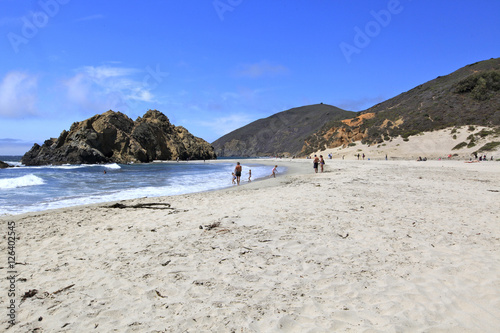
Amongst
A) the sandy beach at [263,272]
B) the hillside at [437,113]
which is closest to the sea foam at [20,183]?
the sandy beach at [263,272]

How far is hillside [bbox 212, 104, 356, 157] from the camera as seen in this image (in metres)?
154

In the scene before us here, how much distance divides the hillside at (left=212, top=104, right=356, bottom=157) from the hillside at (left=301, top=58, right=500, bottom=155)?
80.8 meters

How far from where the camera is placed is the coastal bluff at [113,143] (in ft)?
176

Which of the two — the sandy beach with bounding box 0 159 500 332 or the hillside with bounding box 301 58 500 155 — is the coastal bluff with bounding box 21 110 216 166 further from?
the sandy beach with bounding box 0 159 500 332

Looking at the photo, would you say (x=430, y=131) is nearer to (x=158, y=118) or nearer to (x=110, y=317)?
(x=110, y=317)

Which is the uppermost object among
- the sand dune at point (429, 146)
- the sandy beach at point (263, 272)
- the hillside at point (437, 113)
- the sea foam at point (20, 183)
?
the hillside at point (437, 113)

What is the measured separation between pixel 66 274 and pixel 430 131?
51.4 m

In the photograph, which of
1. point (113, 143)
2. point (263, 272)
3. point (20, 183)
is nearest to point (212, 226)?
point (263, 272)

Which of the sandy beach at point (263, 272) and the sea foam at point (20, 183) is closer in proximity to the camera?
the sandy beach at point (263, 272)

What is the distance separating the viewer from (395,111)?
188 ft

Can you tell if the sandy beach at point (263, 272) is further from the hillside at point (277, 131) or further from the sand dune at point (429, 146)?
the hillside at point (277, 131)

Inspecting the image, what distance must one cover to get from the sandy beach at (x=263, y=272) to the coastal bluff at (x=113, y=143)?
55432mm

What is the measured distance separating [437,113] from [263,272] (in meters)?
Answer: 55.9

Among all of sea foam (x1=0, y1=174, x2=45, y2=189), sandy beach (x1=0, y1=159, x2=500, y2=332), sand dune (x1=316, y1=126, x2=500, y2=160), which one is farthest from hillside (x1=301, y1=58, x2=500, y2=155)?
sea foam (x1=0, y1=174, x2=45, y2=189)
